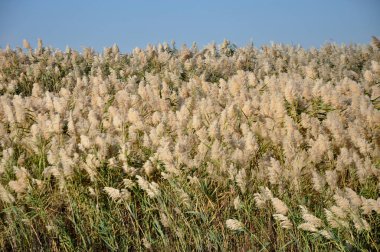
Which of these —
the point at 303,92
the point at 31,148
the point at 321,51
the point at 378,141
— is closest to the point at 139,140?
the point at 31,148

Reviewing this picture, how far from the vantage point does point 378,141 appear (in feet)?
12.6

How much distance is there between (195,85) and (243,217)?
3241 millimetres

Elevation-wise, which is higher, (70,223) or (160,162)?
(160,162)

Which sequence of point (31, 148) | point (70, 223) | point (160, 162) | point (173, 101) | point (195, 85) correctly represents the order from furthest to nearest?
point (195, 85) → point (173, 101) → point (31, 148) → point (160, 162) → point (70, 223)

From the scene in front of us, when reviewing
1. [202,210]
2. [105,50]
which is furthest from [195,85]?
[105,50]

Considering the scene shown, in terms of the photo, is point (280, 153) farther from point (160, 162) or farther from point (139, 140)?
point (139, 140)

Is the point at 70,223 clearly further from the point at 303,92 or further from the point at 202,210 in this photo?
the point at 303,92

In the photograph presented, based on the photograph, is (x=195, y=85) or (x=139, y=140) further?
(x=195, y=85)

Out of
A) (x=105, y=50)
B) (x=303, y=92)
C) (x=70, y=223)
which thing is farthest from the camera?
(x=105, y=50)

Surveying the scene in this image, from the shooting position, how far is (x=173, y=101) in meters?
5.74

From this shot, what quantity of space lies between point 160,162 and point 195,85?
2.69m

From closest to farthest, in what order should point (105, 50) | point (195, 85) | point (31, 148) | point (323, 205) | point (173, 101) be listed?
point (323, 205), point (31, 148), point (173, 101), point (195, 85), point (105, 50)

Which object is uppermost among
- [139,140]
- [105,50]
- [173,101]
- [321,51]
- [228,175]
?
[105,50]

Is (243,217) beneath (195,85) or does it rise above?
beneath
